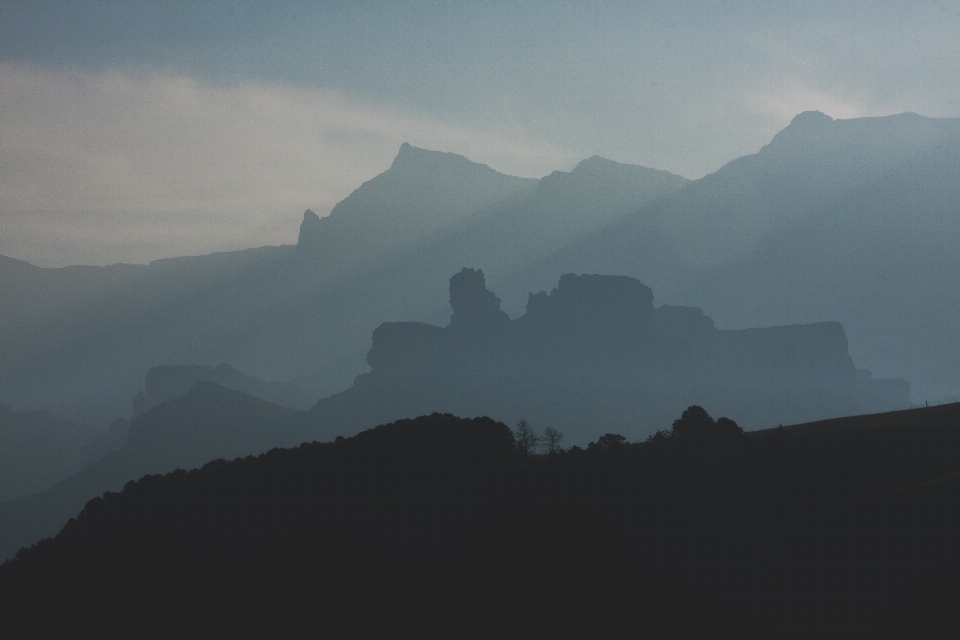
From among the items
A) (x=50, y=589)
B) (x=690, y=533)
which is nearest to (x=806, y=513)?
(x=690, y=533)

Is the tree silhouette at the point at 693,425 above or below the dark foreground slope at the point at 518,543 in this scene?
above

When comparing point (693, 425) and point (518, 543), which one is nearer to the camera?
point (518, 543)

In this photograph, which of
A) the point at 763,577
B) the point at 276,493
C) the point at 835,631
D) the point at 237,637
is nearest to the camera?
the point at 835,631

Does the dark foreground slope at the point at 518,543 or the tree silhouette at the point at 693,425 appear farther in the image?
the tree silhouette at the point at 693,425

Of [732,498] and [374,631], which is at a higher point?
[732,498]

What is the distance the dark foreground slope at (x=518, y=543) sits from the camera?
145ft

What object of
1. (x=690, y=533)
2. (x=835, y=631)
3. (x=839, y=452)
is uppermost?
(x=839, y=452)

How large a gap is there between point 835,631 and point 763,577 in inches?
321

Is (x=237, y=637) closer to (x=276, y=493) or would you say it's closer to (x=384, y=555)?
(x=384, y=555)

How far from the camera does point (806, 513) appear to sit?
5856 cm

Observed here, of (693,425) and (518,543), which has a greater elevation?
(693,425)

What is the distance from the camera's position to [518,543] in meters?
50.5

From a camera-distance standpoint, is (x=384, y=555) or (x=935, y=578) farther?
(x=384, y=555)

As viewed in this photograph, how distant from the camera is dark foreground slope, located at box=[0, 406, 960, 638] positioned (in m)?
44.2
